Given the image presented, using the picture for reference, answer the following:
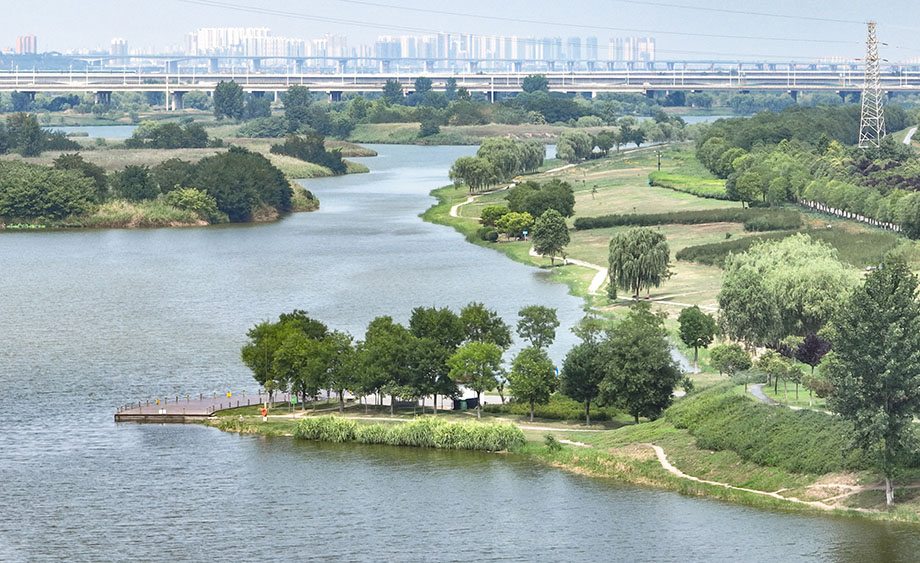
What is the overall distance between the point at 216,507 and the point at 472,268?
5751 cm

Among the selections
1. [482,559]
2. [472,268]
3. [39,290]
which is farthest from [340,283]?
[482,559]

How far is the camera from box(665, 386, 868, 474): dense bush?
176 ft

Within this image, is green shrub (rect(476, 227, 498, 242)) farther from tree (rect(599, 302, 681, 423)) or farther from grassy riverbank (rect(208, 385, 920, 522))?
tree (rect(599, 302, 681, 423))

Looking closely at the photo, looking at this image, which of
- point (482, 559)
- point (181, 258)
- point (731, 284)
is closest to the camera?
point (482, 559)

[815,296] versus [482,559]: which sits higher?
[815,296]

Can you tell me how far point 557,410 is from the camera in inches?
2621

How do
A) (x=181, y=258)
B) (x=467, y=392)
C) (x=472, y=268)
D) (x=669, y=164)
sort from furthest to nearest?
1. (x=669, y=164)
2. (x=181, y=258)
3. (x=472, y=268)
4. (x=467, y=392)

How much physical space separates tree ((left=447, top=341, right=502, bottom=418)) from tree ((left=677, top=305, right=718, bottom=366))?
1266 centimetres

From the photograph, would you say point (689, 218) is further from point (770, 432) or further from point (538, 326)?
point (770, 432)

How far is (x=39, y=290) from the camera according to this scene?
103 m

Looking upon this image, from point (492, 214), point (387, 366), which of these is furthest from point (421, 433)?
point (492, 214)

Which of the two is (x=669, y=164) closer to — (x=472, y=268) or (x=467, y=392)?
(x=472, y=268)

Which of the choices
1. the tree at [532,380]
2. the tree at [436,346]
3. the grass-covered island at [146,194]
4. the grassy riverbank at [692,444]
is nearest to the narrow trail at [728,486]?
the grassy riverbank at [692,444]

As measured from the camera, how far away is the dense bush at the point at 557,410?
217 feet
